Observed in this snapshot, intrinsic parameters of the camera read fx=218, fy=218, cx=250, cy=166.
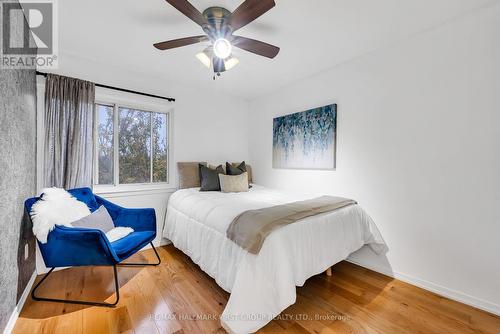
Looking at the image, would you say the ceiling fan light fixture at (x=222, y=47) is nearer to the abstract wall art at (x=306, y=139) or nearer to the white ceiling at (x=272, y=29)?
the white ceiling at (x=272, y=29)

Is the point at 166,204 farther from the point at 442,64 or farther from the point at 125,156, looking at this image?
the point at 442,64

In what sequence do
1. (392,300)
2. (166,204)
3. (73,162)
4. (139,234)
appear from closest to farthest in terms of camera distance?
(392,300)
(139,234)
(73,162)
(166,204)

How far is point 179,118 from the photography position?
3264 millimetres

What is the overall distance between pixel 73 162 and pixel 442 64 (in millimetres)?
3738

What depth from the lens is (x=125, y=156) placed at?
116 inches

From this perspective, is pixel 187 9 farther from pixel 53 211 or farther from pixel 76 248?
pixel 76 248

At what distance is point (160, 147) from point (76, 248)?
177cm

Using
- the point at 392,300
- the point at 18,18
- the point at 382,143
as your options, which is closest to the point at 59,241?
the point at 18,18

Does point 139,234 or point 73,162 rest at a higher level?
point 73,162

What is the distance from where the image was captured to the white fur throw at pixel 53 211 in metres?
1.71

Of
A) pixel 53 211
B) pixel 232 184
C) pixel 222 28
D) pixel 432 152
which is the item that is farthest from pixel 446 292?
pixel 53 211

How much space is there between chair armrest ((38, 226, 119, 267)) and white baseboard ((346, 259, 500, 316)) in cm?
264

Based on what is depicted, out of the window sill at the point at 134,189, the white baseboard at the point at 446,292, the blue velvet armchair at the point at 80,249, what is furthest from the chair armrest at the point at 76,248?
the white baseboard at the point at 446,292

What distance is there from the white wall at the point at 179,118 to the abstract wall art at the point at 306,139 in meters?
0.84
